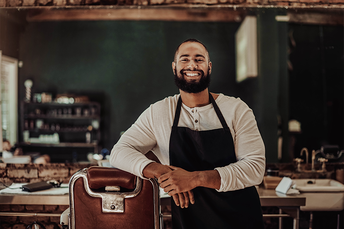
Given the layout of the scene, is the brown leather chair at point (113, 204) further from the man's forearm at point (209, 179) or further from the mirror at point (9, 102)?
the mirror at point (9, 102)

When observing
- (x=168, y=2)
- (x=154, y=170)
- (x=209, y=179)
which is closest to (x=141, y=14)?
(x=168, y=2)

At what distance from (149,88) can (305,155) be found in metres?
2.31

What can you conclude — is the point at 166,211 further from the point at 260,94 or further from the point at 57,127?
the point at 57,127

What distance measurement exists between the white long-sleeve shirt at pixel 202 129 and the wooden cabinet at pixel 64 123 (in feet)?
12.2

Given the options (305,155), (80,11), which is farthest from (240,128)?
(80,11)

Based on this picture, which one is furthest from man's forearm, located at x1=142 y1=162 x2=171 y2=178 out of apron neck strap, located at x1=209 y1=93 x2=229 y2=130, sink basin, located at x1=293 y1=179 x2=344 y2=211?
sink basin, located at x1=293 y1=179 x2=344 y2=211

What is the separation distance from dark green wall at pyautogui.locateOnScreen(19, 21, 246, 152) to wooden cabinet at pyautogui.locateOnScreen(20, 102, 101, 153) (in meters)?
0.26

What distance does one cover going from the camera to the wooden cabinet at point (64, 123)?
5.32 metres

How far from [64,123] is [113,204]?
4615 millimetres

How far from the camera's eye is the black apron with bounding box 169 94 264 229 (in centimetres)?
154

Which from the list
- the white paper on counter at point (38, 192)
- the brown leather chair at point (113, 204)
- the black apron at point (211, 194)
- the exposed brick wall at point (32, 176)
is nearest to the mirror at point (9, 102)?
the exposed brick wall at point (32, 176)

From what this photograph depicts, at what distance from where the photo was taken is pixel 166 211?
272 cm

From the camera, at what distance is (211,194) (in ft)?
5.08

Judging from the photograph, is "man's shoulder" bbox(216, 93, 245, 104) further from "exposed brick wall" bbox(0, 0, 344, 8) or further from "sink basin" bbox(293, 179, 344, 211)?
"exposed brick wall" bbox(0, 0, 344, 8)
